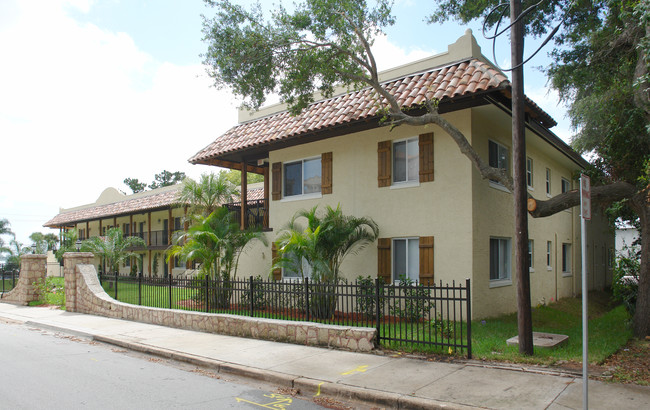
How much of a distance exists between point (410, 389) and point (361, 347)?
254 cm

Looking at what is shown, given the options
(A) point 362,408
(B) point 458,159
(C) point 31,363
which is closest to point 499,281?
(B) point 458,159

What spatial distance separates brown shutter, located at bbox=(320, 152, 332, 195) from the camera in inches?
587

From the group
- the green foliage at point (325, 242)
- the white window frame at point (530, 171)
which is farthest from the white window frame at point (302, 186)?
the white window frame at point (530, 171)

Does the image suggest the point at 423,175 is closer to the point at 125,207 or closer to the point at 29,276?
the point at 29,276

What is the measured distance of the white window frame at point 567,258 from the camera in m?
19.4

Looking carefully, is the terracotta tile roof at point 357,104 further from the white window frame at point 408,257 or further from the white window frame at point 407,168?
the white window frame at point 408,257

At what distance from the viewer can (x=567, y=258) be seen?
1981cm

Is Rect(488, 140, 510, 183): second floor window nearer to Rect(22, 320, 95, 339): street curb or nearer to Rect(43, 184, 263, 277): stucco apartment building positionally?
Rect(22, 320, 95, 339): street curb

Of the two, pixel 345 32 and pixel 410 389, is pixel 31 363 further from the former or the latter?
pixel 345 32

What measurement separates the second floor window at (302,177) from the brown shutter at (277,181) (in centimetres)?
18

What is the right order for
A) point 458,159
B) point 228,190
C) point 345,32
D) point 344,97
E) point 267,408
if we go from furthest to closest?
point 228,190 → point 344,97 → point 458,159 → point 345,32 → point 267,408

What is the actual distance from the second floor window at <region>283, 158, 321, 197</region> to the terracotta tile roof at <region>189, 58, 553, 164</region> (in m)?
1.34

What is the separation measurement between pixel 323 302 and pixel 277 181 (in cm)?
567

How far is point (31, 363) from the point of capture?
343 inches
